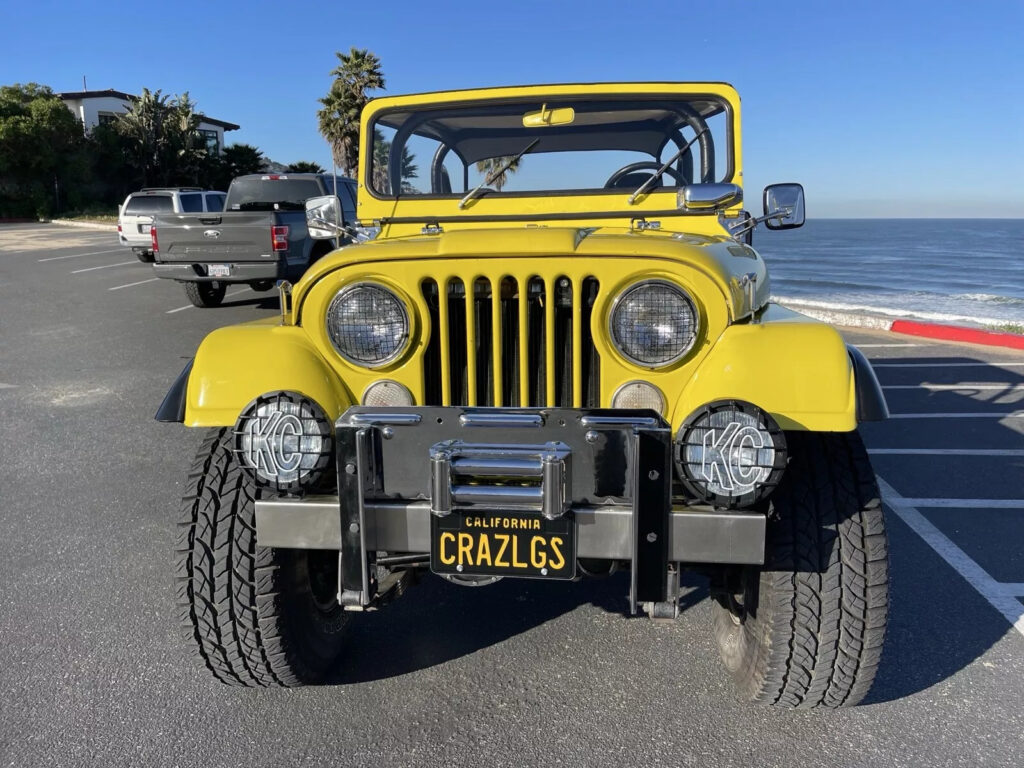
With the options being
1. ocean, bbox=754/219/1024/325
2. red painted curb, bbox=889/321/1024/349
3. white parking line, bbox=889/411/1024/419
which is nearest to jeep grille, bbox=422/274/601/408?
white parking line, bbox=889/411/1024/419

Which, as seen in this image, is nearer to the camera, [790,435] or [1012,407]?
[790,435]

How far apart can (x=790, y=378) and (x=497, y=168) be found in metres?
1.96

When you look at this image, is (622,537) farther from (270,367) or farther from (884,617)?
(270,367)

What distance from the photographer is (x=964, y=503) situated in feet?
13.6

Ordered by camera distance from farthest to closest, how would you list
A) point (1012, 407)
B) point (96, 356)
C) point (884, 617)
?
point (96, 356) < point (1012, 407) < point (884, 617)

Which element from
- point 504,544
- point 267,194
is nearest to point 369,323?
point 504,544

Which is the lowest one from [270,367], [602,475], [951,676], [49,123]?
[951,676]

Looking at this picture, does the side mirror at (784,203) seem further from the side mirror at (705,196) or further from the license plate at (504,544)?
the license plate at (504,544)

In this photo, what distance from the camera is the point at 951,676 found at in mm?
2619

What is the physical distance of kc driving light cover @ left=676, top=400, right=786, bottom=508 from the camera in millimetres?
1873

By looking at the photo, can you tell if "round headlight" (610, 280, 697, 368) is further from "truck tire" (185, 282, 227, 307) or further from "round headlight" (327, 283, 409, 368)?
"truck tire" (185, 282, 227, 307)

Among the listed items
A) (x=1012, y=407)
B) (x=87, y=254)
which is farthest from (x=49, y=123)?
(x=1012, y=407)

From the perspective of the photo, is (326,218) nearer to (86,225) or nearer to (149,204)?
(149,204)

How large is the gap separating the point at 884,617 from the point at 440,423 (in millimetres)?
1354
